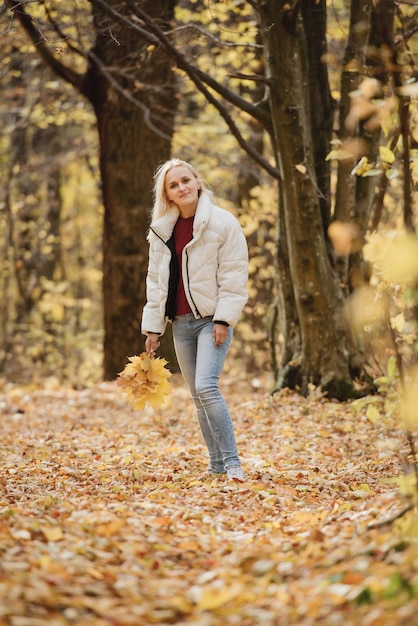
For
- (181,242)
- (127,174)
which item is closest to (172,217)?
(181,242)

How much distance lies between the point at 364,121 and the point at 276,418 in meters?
3.18

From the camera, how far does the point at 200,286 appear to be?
4.70 metres

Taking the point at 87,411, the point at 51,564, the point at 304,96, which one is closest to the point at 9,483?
the point at 51,564

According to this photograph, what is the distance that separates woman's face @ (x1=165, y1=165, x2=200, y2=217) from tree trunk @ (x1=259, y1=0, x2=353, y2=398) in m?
2.55

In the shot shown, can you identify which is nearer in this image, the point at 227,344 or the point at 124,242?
the point at 227,344

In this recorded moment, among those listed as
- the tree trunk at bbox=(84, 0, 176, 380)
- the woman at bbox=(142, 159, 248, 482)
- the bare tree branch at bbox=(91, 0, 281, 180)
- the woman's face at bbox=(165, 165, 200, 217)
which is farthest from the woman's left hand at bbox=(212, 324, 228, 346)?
the tree trunk at bbox=(84, 0, 176, 380)

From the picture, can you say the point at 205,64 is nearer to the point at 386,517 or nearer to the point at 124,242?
the point at 124,242

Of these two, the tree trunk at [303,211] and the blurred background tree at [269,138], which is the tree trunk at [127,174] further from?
the tree trunk at [303,211]

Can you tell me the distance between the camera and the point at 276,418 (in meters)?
7.19

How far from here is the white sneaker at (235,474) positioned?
15.5 feet

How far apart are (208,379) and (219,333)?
0.97 ft

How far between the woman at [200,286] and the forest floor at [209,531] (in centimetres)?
46

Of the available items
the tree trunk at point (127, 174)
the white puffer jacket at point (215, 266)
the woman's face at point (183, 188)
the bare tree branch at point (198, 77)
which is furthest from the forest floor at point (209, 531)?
the tree trunk at point (127, 174)

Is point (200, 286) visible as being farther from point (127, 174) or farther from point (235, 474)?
point (127, 174)
